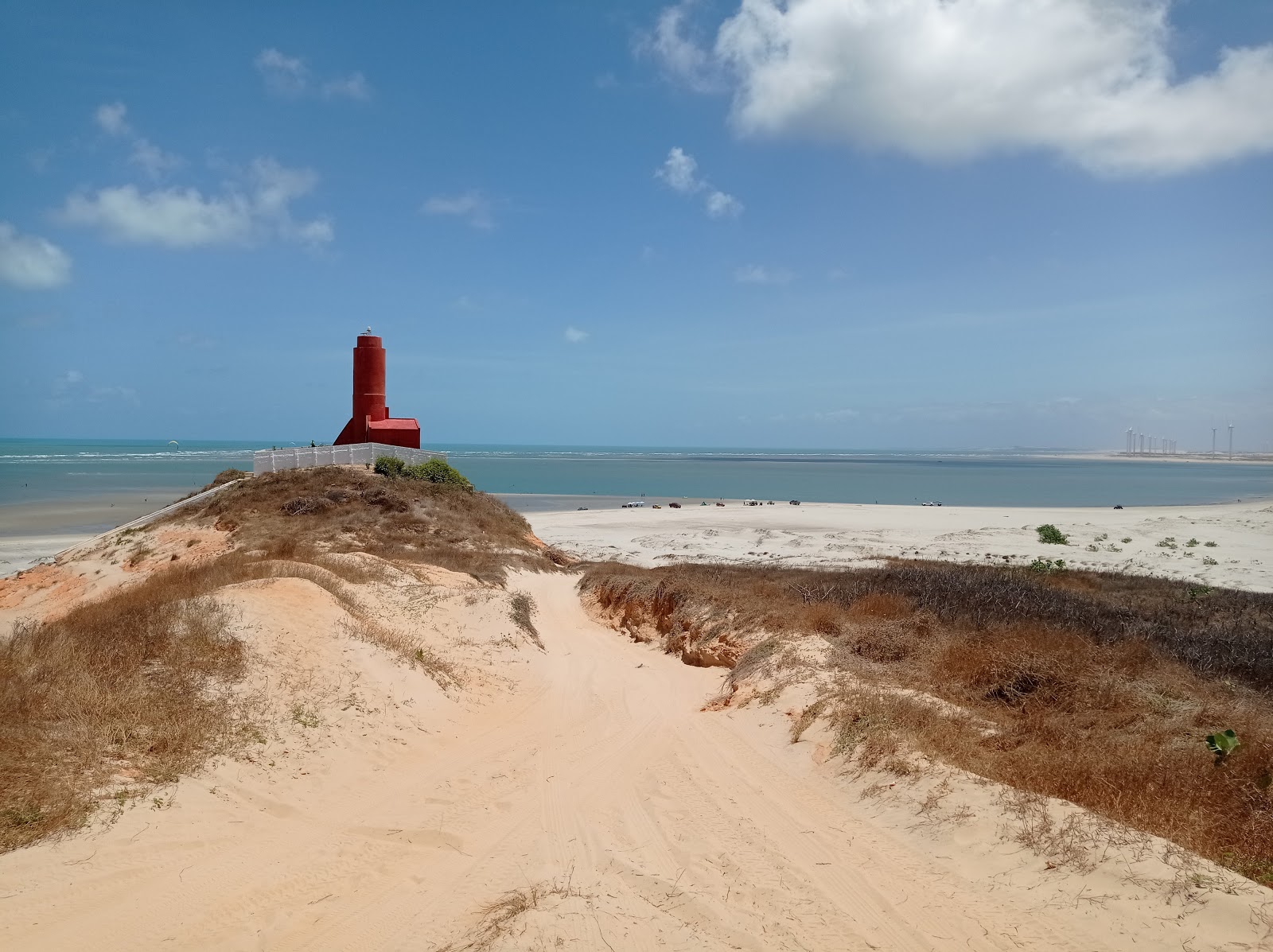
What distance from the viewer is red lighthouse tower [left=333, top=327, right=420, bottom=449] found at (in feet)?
115

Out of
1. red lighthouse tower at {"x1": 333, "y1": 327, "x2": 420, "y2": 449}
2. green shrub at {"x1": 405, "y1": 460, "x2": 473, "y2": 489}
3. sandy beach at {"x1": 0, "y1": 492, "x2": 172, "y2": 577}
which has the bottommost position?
sandy beach at {"x1": 0, "y1": 492, "x2": 172, "y2": 577}

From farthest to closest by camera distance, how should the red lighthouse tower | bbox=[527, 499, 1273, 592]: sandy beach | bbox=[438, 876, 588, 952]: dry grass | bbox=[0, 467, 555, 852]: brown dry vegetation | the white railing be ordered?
the red lighthouse tower < the white railing < bbox=[527, 499, 1273, 592]: sandy beach < bbox=[0, 467, 555, 852]: brown dry vegetation < bbox=[438, 876, 588, 952]: dry grass

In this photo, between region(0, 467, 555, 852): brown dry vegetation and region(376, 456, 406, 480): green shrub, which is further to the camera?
region(376, 456, 406, 480): green shrub

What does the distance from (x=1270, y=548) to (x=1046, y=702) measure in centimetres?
2788

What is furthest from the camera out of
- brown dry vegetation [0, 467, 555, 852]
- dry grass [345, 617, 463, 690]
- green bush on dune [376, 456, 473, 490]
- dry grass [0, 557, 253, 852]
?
green bush on dune [376, 456, 473, 490]

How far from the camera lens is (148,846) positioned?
5.45m

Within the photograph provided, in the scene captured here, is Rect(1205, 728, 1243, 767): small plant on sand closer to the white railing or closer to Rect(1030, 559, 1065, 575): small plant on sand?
Rect(1030, 559, 1065, 575): small plant on sand

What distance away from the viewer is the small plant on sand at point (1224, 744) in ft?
20.7

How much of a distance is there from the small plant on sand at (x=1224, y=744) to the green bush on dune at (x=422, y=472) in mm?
26723

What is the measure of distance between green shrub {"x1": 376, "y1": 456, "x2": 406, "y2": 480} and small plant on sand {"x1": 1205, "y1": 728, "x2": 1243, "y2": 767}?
27449 mm

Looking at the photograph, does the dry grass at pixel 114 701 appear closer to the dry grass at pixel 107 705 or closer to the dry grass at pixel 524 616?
the dry grass at pixel 107 705

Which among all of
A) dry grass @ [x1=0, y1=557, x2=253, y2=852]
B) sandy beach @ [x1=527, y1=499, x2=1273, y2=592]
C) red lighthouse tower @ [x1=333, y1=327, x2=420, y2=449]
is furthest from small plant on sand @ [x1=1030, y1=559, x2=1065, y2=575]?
red lighthouse tower @ [x1=333, y1=327, x2=420, y2=449]

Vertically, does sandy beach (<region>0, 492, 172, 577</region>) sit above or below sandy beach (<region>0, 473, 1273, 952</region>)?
below

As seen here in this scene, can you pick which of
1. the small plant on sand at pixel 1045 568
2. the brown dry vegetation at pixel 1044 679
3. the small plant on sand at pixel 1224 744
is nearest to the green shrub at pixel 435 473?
the brown dry vegetation at pixel 1044 679
